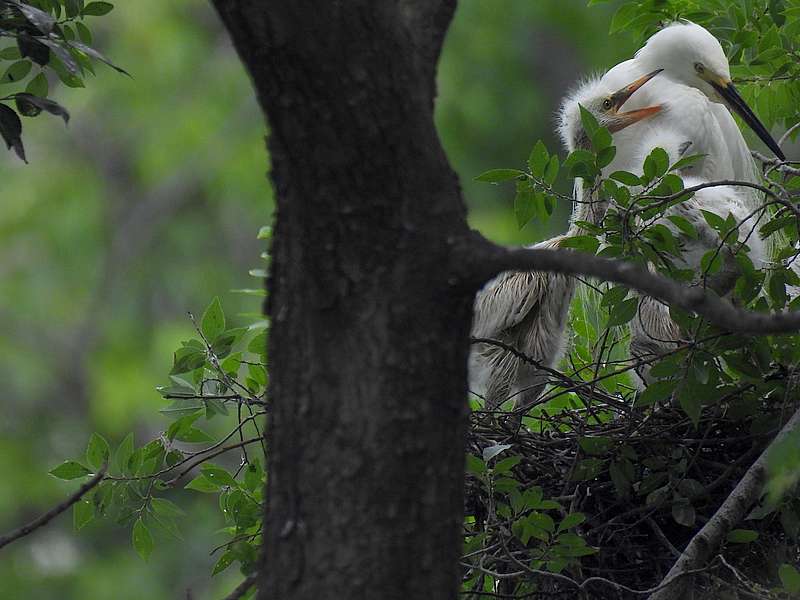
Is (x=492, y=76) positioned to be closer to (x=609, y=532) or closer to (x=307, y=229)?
(x=609, y=532)

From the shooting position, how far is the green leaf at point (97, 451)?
189cm

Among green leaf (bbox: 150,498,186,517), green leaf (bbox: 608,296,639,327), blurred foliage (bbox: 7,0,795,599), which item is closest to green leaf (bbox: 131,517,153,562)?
green leaf (bbox: 150,498,186,517)

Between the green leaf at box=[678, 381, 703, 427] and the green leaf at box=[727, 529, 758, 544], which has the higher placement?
the green leaf at box=[678, 381, 703, 427]

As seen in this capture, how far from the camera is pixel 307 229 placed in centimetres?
118

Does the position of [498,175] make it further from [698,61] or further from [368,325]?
[698,61]

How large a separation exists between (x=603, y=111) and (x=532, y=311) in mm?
516

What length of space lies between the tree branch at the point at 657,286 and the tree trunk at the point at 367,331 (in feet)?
0.32

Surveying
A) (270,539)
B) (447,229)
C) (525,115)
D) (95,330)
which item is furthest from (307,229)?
(95,330)

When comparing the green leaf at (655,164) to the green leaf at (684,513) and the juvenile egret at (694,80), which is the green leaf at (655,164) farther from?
the juvenile egret at (694,80)

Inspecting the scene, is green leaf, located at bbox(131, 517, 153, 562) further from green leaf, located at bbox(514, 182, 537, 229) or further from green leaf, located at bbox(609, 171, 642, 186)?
green leaf, located at bbox(609, 171, 642, 186)

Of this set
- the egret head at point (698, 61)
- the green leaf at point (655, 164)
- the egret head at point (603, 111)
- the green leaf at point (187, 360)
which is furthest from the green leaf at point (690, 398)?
the egret head at point (603, 111)

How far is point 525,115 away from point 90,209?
326cm

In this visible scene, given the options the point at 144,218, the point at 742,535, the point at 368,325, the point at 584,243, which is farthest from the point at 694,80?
the point at 144,218

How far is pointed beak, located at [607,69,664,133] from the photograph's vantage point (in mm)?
2842
